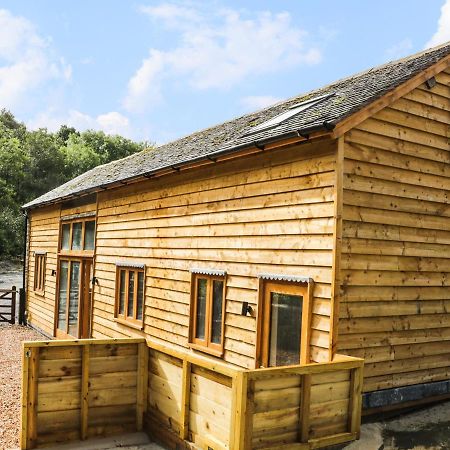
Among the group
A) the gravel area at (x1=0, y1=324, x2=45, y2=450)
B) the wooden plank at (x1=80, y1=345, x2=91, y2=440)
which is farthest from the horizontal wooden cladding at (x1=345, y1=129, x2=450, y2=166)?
the gravel area at (x1=0, y1=324, x2=45, y2=450)

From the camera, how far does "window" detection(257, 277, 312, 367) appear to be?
6566mm

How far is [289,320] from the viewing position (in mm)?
6871

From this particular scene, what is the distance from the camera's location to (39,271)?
18312 millimetres

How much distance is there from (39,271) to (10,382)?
335 inches

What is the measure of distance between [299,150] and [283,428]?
143 inches

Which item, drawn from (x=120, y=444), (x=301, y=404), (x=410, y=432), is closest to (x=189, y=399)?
(x=120, y=444)

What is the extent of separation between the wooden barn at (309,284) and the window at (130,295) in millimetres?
1909

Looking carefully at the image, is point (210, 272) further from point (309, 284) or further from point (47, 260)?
point (47, 260)

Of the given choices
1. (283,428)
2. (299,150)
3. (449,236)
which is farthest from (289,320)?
(449,236)

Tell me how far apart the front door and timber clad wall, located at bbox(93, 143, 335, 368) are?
2015 millimetres

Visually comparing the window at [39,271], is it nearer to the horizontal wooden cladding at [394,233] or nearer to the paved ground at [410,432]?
the horizontal wooden cladding at [394,233]

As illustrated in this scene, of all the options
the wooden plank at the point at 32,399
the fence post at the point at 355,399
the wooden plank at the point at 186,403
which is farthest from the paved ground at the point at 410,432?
the wooden plank at the point at 32,399

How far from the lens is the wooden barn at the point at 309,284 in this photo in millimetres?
5723

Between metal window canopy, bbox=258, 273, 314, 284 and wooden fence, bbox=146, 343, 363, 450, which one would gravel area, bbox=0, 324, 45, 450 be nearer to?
wooden fence, bbox=146, 343, 363, 450
